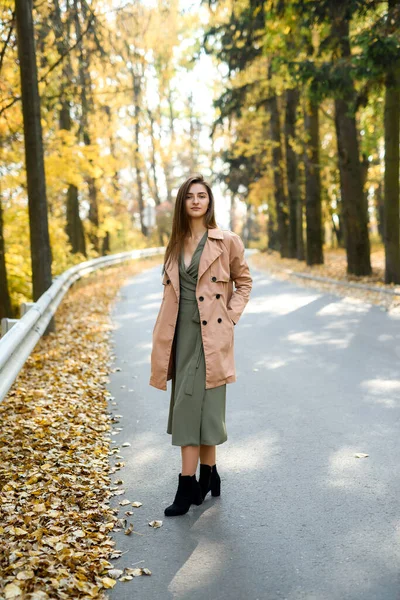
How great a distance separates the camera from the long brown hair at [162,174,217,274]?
503cm

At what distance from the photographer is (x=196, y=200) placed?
5.01 m

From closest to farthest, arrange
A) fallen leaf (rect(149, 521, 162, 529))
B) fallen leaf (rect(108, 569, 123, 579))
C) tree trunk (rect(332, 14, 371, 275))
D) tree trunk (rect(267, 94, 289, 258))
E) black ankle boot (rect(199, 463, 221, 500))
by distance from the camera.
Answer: fallen leaf (rect(108, 569, 123, 579))
fallen leaf (rect(149, 521, 162, 529))
black ankle boot (rect(199, 463, 221, 500))
tree trunk (rect(332, 14, 371, 275))
tree trunk (rect(267, 94, 289, 258))

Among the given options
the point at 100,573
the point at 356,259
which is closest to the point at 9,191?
the point at 356,259

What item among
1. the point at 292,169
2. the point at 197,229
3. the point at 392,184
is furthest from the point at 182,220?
the point at 292,169

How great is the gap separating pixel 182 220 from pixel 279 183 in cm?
2913

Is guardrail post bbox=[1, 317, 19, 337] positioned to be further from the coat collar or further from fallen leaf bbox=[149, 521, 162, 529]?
fallen leaf bbox=[149, 521, 162, 529]

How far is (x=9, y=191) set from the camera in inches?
704

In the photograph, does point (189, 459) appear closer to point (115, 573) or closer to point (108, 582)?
point (115, 573)

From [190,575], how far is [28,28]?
399 inches

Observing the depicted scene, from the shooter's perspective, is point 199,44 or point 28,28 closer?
point 28,28

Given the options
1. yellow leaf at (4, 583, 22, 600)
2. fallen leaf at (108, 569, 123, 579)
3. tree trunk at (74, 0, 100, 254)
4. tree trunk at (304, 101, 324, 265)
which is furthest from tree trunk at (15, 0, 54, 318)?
Result: tree trunk at (304, 101, 324, 265)

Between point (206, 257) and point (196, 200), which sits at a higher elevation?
point (196, 200)

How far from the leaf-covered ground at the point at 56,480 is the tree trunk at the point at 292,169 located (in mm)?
20281

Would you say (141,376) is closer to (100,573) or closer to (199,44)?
(100,573)
